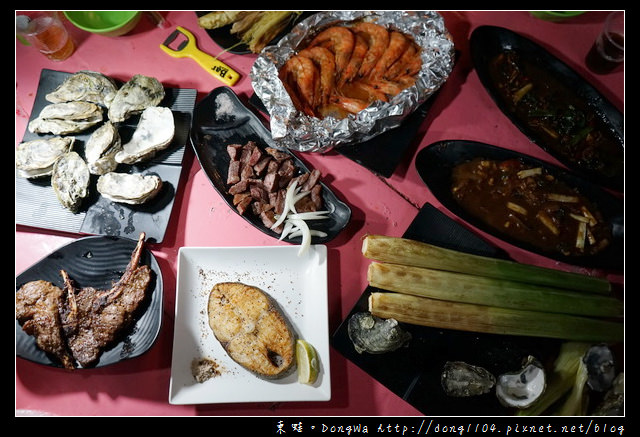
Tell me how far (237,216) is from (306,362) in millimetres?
1040

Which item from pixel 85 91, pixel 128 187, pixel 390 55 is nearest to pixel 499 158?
pixel 390 55

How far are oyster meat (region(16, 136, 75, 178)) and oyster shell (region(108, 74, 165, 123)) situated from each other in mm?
358

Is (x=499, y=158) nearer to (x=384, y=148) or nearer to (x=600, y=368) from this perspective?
(x=384, y=148)

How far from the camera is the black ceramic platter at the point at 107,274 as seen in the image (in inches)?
91.9

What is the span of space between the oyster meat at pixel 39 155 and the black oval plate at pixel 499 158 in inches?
89.7

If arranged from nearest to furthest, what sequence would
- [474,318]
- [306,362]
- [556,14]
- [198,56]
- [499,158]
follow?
[306,362]
[474,318]
[499,158]
[198,56]
[556,14]

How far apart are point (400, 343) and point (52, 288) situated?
2.00 metres

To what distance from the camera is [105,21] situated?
316 centimetres

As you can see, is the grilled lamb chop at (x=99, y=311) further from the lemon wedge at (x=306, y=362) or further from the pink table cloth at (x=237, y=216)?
the lemon wedge at (x=306, y=362)

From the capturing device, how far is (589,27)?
128 inches

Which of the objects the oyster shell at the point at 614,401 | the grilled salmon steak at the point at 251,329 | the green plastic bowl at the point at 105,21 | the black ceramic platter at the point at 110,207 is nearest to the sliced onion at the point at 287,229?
the grilled salmon steak at the point at 251,329

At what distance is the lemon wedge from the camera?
2.24 metres

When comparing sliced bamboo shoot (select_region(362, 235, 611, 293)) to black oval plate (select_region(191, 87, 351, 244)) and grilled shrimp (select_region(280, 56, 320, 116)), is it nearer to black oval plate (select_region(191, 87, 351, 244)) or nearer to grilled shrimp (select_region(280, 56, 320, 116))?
black oval plate (select_region(191, 87, 351, 244))
